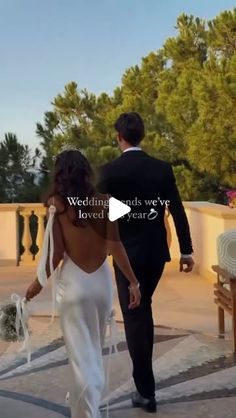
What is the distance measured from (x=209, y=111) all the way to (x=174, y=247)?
21.4 feet

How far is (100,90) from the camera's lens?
60.7 ft

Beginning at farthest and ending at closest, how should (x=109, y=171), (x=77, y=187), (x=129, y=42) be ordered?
(x=129, y=42)
(x=109, y=171)
(x=77, y=187)

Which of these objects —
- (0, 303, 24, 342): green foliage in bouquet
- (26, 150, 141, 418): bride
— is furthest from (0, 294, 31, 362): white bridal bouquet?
(26, 150, 141, 418): bride

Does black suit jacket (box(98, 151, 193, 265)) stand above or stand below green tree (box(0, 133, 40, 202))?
below

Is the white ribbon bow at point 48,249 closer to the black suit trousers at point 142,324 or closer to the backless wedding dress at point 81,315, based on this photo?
the backless wedding dress at point 81,315

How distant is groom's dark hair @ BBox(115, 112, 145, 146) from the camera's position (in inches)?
128

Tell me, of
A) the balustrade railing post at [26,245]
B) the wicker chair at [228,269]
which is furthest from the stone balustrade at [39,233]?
the wicker chair at [228,269]

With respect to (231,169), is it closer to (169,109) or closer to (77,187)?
(169,109)

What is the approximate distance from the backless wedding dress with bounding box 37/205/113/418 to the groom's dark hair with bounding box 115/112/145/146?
717mm

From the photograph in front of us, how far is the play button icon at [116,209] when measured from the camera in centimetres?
287

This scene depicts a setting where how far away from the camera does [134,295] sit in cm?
304

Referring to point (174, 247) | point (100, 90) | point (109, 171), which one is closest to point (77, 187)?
point (109, 171)

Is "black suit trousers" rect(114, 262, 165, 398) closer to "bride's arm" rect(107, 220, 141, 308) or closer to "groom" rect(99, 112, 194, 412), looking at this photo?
"groom" rect(99, 112, 194, 412)

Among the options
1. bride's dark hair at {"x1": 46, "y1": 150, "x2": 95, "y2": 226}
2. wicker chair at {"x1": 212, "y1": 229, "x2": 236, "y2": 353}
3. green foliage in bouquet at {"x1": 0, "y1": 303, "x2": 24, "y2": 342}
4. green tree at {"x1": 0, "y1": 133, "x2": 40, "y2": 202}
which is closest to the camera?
bride's dark hair at {"x1": 46, "y1": 150, "x2": 95, "y2": 226}
